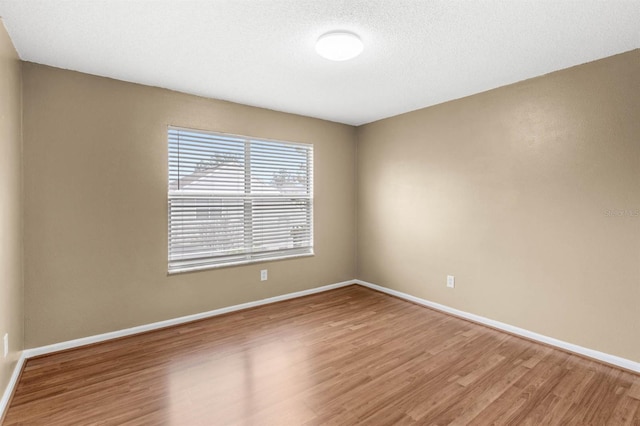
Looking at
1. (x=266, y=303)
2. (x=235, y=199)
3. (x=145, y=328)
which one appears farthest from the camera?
(x=266, y=303)

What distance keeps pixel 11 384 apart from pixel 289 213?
2.95 meters

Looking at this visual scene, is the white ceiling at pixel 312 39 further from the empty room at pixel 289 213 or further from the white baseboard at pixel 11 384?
the white baseboard at pixel 11 384

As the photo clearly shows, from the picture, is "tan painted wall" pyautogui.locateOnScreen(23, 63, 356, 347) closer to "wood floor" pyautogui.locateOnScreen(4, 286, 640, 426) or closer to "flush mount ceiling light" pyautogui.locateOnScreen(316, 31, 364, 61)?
"wood floor" pyautogui.locateOnScreen(4, 286, 640, 426)

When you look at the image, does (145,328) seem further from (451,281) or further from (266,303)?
(451,281)

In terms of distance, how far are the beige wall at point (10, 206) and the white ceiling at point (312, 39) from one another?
0.94 feet

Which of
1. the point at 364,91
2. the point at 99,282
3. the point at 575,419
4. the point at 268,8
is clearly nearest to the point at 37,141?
the point at 99,282

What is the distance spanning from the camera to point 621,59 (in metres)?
2.50

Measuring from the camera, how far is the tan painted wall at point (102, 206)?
268 centimetres

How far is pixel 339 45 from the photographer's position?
7.43ft

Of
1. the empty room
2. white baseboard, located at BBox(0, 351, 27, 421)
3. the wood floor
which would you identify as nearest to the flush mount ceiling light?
the empty room

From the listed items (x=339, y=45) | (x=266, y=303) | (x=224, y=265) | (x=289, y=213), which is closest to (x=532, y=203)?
(x=339, y=45)

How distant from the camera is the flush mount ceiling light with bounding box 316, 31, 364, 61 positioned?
220 centimetres

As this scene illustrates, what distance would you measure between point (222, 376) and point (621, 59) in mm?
3940

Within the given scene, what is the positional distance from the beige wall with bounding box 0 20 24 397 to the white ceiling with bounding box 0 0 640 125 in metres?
0.29
